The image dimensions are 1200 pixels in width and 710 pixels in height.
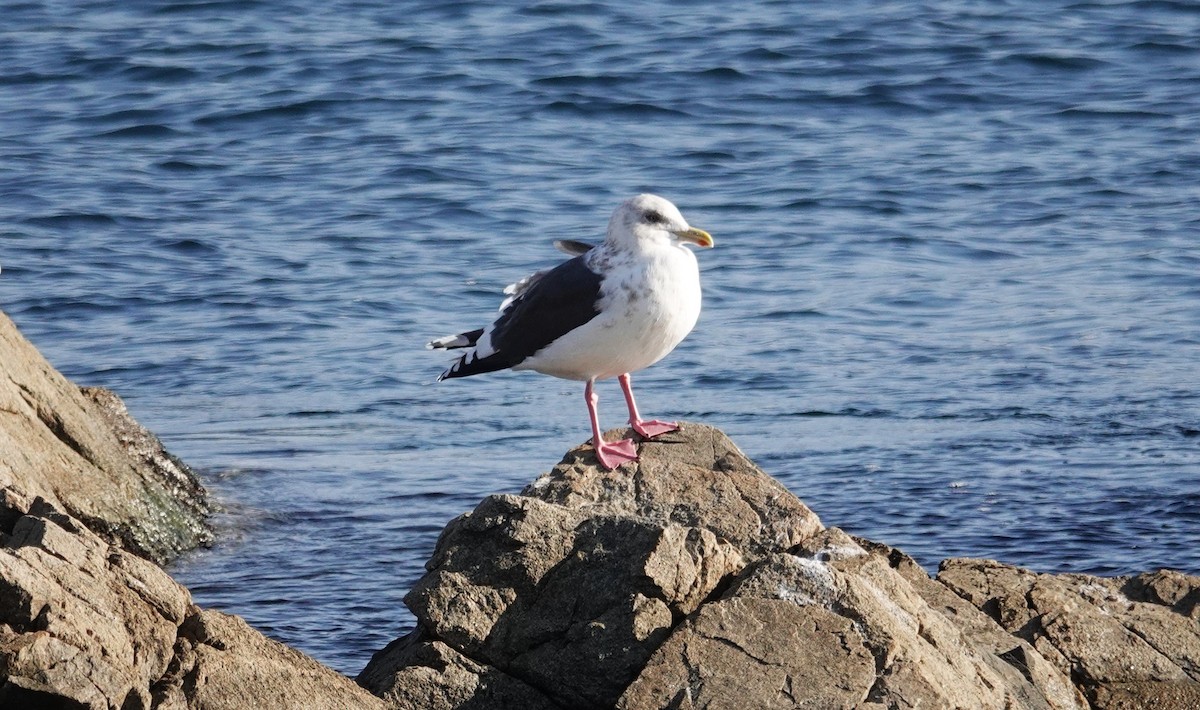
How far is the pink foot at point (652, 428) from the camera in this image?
656cm

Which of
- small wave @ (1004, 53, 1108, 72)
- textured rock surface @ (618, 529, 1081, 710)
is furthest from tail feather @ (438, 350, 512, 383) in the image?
small wave @ (1004, 53, 1108, 72)

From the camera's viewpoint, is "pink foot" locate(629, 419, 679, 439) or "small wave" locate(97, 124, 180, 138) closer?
"pink foot" locate(629, 419, 679, 439)

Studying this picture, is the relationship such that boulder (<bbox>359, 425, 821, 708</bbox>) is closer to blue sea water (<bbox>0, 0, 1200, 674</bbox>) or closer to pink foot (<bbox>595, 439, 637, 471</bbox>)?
pink foot (<bbox>595, 439, 637, 471</bbox>)

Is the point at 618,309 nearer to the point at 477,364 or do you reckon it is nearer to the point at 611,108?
the point at 477,364

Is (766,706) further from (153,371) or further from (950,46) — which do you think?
(950,46)

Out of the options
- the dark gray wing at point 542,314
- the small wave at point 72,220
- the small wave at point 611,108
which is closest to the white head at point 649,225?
the dark gray wing at point 542,314

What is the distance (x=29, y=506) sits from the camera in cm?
557

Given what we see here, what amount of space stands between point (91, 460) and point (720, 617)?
425 cm

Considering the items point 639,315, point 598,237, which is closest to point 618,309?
point 639,315

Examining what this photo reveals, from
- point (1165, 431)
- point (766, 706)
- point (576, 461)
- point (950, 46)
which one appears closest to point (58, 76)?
point (950, 46)

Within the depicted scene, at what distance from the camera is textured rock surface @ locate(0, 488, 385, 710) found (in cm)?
454

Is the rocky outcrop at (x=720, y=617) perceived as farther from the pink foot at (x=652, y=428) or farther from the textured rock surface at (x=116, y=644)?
the textured rock surface at (x=116, y=644)

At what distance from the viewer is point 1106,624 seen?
6.18 meters

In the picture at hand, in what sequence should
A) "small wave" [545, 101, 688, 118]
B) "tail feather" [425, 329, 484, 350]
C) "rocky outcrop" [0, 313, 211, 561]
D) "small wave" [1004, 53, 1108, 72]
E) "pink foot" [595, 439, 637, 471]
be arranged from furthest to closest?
"small wave" [1004, 53, 1108, 72]
"small wave" [545, 101, 688, 118]
"rocky outcrop" [0, 313, 211, 561]
"tail feather" [425, 329, 484, 350]
"pink foot" [595, 439, 637, 471]
